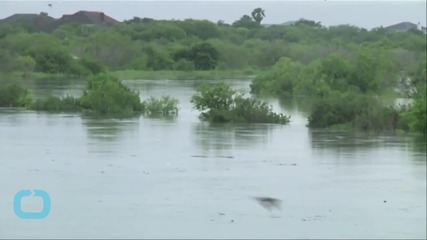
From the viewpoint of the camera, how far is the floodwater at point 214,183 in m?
7.47

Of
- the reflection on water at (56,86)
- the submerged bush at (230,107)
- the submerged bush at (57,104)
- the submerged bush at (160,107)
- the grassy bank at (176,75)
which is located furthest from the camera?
the reflection on water at (56,86)

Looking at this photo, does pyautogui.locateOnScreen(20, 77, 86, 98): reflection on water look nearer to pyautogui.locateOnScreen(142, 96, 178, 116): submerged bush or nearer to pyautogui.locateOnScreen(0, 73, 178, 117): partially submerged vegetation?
pyautogui.locateOnScreen(0, 73, 178, 117): partially submerged vegetation

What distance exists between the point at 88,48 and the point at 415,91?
41.0 feet

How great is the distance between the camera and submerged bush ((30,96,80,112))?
21.0 meters

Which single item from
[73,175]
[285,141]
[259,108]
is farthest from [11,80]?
[73,175]

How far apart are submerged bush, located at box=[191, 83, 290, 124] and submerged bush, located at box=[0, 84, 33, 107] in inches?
175

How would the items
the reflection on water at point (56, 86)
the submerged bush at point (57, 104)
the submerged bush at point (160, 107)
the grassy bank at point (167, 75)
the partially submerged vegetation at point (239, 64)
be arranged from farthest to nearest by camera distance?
the reflection on water at point (56, 86)
the submerged bush at point (57, 104)
the submerged bush at point (160, 107)
the grassy bank at point (167, 75)
the partially submerged vegetation at point (239, 64)

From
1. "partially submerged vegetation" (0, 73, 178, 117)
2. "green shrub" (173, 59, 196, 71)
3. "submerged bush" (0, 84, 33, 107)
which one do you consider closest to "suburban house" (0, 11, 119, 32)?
"partially submerged vegetation" (0, 73, 178, 117)

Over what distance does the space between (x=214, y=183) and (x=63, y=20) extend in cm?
661

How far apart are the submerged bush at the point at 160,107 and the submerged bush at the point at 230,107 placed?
1.41 m

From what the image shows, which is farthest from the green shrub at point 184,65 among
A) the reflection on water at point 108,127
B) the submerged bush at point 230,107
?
the submerged bush at point 230,107

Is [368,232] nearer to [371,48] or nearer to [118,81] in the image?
[371,48]

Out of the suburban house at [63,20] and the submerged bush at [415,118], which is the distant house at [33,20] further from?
the submerged bush at [415,118]

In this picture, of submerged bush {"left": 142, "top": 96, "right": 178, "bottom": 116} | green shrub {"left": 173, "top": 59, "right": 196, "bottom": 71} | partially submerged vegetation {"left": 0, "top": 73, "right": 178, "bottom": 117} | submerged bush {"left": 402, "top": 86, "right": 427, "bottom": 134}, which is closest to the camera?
submerged bush {"left": 402, "top": 86, "right": 427, "bottom": 134}
